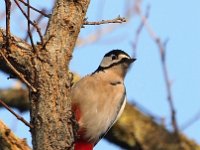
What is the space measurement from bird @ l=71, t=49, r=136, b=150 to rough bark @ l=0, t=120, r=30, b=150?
0.36 metres

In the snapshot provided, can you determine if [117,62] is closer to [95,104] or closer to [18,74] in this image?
[95,104]

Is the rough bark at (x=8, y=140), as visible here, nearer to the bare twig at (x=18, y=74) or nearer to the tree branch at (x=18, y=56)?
the tree branch at (x=18, y=56)

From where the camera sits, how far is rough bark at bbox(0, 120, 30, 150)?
4.07 m

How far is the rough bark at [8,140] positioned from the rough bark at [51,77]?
0.65 metres

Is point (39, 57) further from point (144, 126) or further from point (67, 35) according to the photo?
point (144, 126)

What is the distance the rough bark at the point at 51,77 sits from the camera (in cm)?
341

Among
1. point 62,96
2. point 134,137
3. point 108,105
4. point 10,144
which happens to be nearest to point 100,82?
point 108,105

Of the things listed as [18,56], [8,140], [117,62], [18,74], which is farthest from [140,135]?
[18,74]

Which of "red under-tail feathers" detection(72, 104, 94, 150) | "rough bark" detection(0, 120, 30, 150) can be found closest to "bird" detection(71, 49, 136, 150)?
"red under-tail feathers" detection(72, 104, 94, 150)

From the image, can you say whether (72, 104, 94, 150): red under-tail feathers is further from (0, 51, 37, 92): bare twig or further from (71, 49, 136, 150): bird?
(0, 51, 37, 92): bare twig

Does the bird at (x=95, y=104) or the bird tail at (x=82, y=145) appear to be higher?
the bird at (x=95, y=104)

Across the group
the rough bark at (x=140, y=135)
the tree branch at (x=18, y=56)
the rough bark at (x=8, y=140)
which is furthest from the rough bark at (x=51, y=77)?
the rough bark at (x=140, y=135)

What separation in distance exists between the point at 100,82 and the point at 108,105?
0.18 metres

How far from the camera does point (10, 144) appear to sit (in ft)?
13.4
